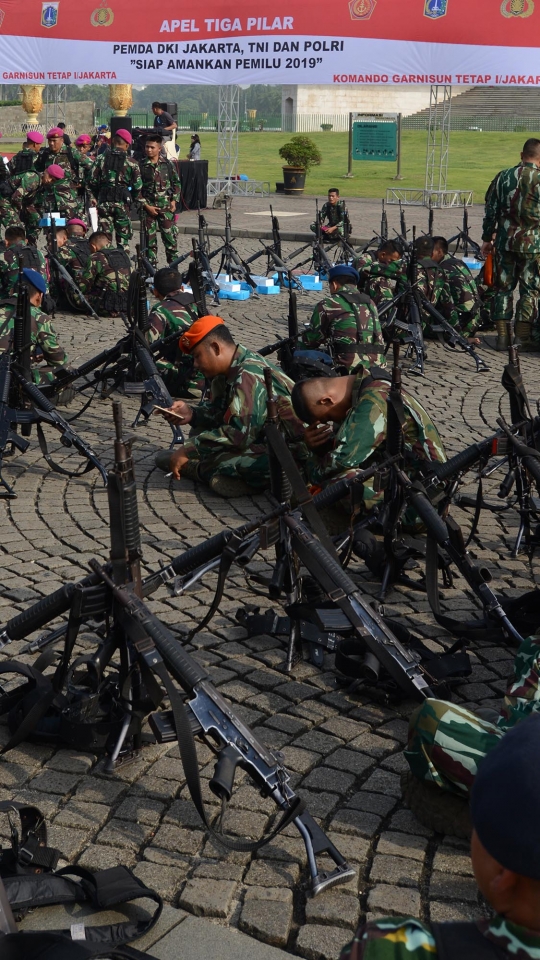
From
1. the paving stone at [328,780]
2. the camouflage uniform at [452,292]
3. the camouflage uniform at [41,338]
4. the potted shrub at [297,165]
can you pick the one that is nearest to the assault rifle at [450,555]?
the paving stone at [328,780]

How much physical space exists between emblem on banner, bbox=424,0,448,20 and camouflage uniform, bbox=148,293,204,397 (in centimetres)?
1144

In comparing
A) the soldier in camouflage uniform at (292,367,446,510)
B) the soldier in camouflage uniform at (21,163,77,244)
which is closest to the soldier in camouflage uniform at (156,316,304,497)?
the soldier in camouflage uniform at (292,367,446,510)

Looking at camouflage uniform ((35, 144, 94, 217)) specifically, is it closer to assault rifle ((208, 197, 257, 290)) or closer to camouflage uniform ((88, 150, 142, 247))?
camouflage uniform ((88, 150, 142, 247))

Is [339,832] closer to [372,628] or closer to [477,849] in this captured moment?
[372,628]

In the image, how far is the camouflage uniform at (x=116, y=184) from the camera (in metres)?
16.3

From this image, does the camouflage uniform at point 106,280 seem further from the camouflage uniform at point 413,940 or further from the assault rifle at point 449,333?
the camouflage uniform at point 413,940

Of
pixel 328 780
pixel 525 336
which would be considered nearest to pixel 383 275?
pixel 525 336

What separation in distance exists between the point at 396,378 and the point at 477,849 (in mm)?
3511

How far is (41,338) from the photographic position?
1026 cm

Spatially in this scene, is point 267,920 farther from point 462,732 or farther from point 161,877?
point 462,732

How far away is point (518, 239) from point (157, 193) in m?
6.41

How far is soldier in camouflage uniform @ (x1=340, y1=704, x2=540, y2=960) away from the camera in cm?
161

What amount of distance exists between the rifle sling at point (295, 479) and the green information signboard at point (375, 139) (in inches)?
1067

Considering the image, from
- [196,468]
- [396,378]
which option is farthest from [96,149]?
[396,378]
